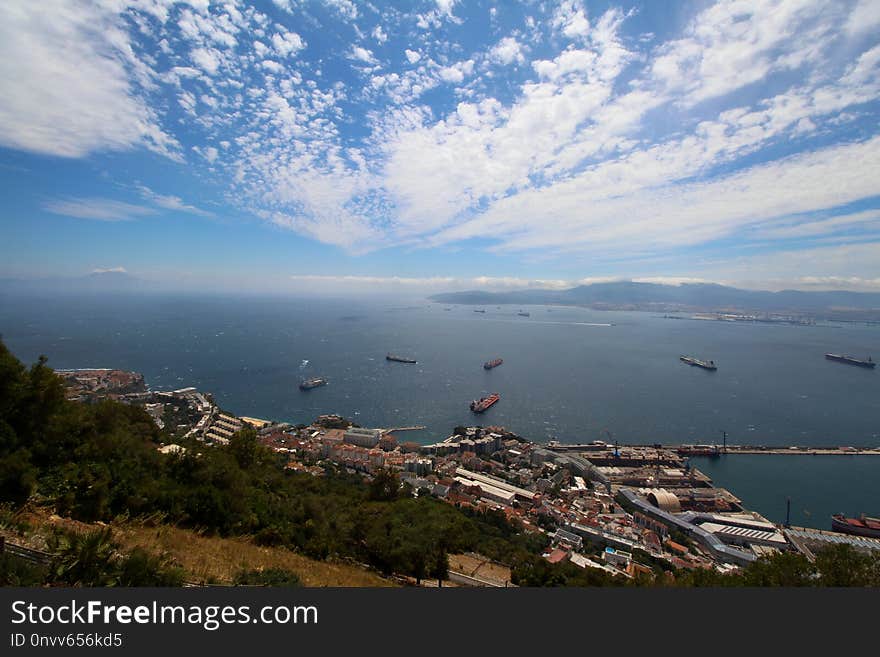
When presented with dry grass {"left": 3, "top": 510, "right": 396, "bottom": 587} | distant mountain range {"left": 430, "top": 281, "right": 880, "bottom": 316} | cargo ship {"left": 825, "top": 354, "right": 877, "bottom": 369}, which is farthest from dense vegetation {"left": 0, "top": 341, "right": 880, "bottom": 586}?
distant mountain range {"left": 430, "top": 281, "right": 880, "bottom": 316}

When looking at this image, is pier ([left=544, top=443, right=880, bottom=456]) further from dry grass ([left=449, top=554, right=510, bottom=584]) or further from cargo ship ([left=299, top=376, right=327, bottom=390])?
cargo ship ([left=299, top=376, right=327, bottom=390])

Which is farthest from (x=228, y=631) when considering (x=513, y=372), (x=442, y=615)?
(x=513, y=372)

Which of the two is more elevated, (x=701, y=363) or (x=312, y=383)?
(x=312, y=383)

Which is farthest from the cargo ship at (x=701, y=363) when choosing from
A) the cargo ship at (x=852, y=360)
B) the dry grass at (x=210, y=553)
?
the dry grass at (x=210, y=553)

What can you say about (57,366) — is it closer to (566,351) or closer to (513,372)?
(513,372)

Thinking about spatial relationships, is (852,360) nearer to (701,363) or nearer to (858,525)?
(701,363)

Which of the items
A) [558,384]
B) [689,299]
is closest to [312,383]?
[558,384]

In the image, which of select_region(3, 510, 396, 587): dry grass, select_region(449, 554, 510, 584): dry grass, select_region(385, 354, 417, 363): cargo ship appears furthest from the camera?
select_region(385, 354, 417, 363): cargo ship
